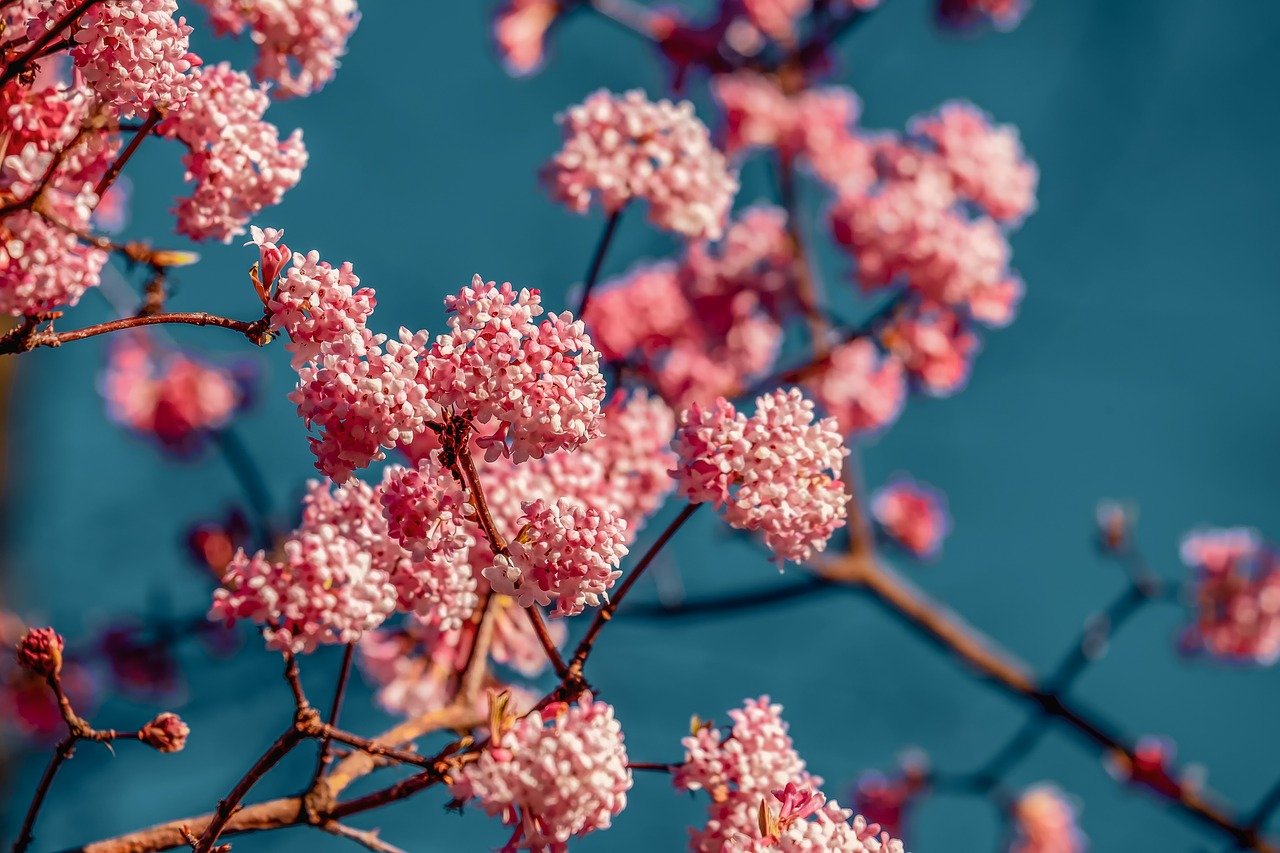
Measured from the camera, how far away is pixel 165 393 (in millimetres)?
6383

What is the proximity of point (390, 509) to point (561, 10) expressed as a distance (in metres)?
4.91

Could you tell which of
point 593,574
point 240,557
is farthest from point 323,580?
point 593,574

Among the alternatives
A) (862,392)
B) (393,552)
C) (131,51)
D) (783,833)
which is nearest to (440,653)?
(393,552)

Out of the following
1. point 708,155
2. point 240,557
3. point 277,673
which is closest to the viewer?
point 240,557

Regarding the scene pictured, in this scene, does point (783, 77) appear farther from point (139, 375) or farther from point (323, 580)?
point (323, 580)

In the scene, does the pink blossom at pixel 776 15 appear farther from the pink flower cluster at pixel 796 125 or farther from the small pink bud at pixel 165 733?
the small pink bud at pixel 165 733

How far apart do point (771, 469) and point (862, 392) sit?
4.08 metres

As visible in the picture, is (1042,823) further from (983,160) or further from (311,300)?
(311,300)

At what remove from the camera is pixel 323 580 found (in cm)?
183

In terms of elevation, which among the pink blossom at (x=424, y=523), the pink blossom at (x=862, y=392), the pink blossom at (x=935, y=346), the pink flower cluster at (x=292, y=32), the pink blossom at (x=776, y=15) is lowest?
the pink blossom at (x=424, y=523)

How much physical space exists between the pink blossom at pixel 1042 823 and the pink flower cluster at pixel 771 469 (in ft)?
14.1

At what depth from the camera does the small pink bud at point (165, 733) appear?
1805 millimetres

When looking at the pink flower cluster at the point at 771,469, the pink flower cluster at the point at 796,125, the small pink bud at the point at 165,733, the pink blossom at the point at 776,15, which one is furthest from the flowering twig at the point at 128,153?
the pink blossom at the point at 776,15

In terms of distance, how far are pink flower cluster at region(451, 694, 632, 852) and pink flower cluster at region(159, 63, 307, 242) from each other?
1089mm
